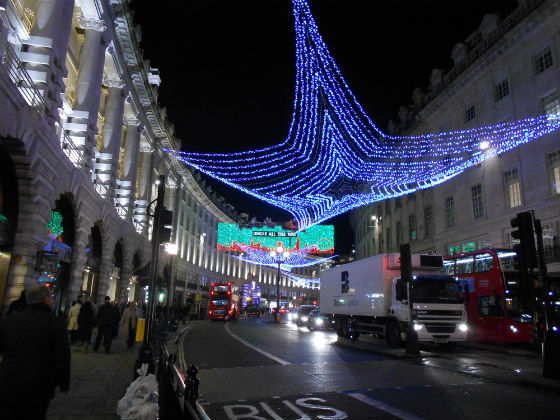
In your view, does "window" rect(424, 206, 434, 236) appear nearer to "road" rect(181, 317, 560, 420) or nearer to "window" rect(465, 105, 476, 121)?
"window" rect(465, 105, 476, 121)

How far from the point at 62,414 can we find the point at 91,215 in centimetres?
1589

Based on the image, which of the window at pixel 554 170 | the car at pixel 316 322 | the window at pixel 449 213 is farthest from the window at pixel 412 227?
the window at pixel 554 170

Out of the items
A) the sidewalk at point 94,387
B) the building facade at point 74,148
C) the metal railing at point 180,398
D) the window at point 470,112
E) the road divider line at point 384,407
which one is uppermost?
the window at point 470,112

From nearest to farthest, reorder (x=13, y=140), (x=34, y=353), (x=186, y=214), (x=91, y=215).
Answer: (x=34, y=353)
(x=13, y=140)
(x=91, y=215)
(x=186, y=214)

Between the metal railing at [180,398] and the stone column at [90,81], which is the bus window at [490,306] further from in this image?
the stone column at [90,81]

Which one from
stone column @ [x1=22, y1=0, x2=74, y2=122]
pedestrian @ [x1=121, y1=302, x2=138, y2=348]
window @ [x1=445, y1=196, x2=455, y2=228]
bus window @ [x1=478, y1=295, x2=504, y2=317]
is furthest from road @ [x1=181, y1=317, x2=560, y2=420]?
window @ [x1=445, y1=196, x2=455, y2=228]

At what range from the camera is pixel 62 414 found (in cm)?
623

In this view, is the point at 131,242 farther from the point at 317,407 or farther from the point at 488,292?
the point at 317,407

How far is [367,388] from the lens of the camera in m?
8.60

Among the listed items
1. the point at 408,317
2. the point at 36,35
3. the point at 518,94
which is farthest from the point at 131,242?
the point at 518,94

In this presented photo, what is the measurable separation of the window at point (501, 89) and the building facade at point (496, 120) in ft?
0.21

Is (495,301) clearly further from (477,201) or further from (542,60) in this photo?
(542,60)

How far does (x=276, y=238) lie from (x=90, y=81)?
27.3 meters

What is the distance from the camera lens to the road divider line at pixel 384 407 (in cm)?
649
